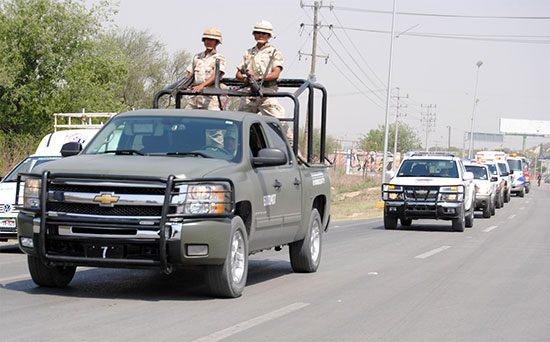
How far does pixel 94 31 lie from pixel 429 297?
33206 millimetres

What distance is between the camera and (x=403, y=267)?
12383 millimetres

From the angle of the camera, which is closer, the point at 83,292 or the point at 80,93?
the point at 83,292

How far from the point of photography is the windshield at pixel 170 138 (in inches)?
349

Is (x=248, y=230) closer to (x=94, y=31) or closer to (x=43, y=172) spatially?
(x=43, y=172)

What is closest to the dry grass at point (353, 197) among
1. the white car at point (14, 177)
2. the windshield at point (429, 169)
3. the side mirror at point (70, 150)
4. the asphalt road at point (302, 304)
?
the windshield at point (429, 169)

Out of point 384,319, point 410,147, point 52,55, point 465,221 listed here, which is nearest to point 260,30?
point 384,319

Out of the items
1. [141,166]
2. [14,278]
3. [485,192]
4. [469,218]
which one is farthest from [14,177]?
[485,192]

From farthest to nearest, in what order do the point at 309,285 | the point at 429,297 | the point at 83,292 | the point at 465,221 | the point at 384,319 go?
1. the point at 465,221
2. the point at 309,285
3. the point at 429,297
4. the point at 83,292
5. the point at 384,319

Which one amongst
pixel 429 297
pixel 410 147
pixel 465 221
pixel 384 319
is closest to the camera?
pixel 384 319

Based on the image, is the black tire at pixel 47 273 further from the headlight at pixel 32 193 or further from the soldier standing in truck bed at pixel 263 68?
the soldier standing in truck bed at pixel 263 68

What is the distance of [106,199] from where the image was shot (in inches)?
306

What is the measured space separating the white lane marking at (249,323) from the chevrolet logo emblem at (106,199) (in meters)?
1.62

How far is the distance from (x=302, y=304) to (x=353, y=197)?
36511mm

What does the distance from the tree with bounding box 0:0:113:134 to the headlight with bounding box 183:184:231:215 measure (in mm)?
30427
